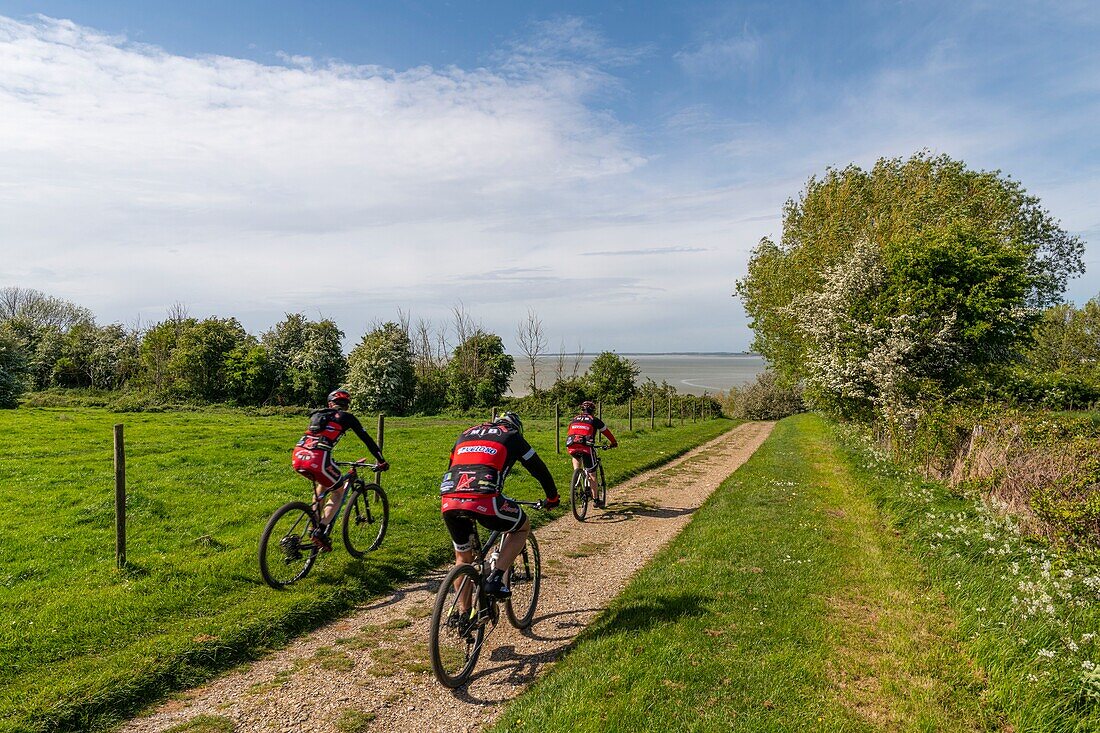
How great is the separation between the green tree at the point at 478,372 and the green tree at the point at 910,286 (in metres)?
31.6

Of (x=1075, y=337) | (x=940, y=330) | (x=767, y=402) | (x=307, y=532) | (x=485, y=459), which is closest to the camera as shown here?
(x=485, y=459)

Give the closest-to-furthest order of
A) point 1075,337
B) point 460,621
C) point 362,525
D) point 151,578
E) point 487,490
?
point 460,621 < point 487,490 < point 151,578 < point 362,525 < point 1075,337

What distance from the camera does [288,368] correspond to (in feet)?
184

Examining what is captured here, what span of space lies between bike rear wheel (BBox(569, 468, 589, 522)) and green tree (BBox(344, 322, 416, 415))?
4303cm

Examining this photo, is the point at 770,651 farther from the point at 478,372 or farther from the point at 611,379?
the point at 478,372

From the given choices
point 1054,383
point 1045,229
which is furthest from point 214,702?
point 1045,229

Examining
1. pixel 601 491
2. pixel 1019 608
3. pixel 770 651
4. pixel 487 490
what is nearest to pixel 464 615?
pixel 487 490

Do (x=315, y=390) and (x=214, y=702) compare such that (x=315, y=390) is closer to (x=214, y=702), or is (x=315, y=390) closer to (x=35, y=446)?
(x=35, y=446)

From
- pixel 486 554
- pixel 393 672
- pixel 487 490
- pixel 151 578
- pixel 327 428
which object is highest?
pixel 327 428

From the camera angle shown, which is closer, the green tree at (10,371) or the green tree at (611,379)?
the green tree at (10,371)

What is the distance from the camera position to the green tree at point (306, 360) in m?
54.9

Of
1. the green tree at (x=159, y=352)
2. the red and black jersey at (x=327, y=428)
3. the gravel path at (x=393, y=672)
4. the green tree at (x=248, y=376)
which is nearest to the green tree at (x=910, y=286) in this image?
the gravel path at (x=393, y=672)

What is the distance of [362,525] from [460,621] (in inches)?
166

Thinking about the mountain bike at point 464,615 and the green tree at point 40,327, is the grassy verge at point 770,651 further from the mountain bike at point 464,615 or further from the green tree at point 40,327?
the green tree at point 40,327
